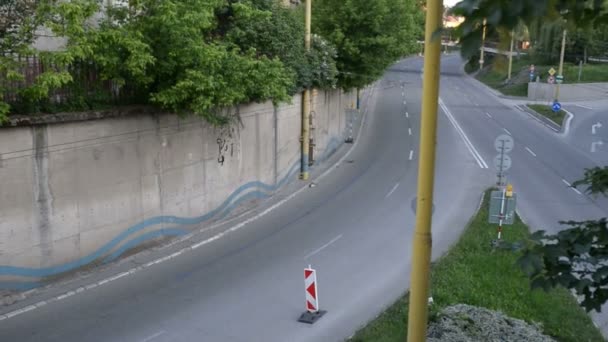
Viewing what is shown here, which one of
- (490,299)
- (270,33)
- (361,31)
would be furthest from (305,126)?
(490,299)

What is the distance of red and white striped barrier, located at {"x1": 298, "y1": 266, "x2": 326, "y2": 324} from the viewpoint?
37.3ft

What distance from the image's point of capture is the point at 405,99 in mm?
55438

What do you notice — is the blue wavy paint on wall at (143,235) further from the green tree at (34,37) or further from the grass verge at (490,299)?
the grass verge at (490,299)

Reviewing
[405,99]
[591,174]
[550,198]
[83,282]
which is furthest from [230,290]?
[405,99]

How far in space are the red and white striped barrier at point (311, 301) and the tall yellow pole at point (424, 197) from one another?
21.3 ft

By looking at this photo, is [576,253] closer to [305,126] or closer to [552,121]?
[305,126]

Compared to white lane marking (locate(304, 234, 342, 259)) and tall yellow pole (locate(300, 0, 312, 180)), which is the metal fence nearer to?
white lane marking (locate(304, 234, 342, 259))

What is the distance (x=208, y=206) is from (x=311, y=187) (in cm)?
618

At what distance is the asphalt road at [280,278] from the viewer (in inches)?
438

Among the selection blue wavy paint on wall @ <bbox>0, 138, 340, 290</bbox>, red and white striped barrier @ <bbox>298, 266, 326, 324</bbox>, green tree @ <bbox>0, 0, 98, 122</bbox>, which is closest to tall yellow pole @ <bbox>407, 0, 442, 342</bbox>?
red and white striped barrier @ <bbox>298, 266, 326, 324</bbox>

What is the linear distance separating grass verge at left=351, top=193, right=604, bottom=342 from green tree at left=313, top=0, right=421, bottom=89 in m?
18.3

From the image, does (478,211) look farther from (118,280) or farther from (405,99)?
(405,99)

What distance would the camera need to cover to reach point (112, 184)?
14.3m

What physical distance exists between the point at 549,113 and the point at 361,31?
21.3 m
